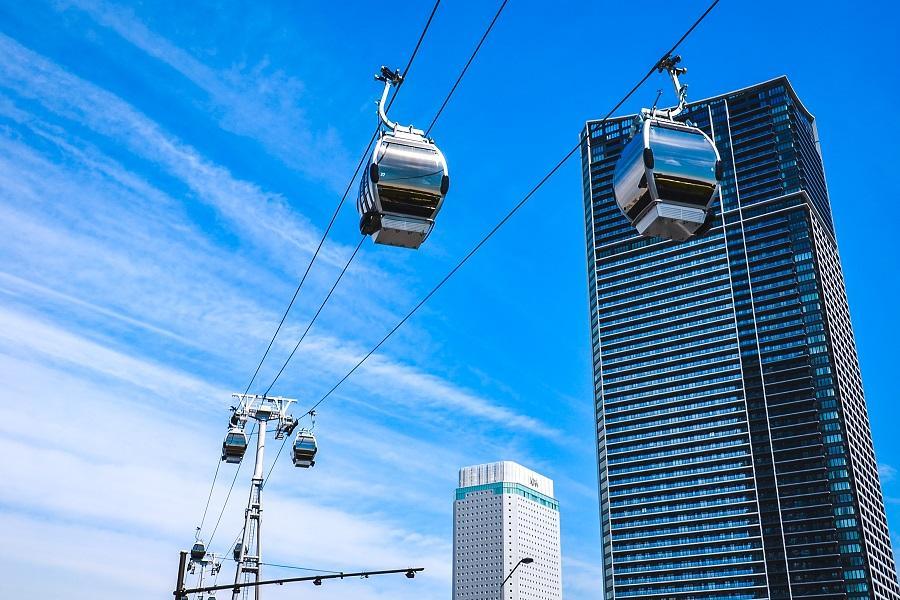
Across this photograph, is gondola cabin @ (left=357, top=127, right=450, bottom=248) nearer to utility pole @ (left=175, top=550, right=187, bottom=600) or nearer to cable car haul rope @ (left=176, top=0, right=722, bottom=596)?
cable car haul rope @ (left=176, top=0, right=722, bottom=596)

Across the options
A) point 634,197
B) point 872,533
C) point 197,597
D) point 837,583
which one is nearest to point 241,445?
point 634,197

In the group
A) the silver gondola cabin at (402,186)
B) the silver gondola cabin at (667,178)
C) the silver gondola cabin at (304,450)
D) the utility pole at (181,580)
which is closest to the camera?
the silver gondola cabin at (667,178)

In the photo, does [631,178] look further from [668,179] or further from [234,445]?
[234,445]

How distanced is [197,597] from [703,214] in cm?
6159

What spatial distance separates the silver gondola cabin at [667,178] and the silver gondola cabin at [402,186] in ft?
8.64

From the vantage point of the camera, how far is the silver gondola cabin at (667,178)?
36.2 ft

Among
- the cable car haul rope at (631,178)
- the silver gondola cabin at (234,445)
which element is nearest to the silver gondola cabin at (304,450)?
the silver gondola cabin at (234,445)

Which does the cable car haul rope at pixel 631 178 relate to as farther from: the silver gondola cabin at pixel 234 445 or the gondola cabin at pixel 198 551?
the gondola cabin at pixel 198 551

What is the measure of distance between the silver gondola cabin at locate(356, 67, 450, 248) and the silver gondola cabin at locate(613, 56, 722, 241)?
2633mm

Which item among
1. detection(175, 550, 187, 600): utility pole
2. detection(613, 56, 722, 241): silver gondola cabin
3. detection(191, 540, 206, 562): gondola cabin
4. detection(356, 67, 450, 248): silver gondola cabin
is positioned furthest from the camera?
detection(191, 540, 206, 562): gondola cabin

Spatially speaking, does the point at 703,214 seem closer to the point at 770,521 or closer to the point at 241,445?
the point at 241,445

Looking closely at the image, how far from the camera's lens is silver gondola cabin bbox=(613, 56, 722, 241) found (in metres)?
11.0

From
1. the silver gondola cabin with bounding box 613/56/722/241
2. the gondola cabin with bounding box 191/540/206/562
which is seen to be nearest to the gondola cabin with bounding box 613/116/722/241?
the silver gondola cabin with bounding box 613/56/722/241

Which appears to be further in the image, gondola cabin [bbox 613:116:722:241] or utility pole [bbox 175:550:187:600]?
utility pole [bbox 175:550:187:600]
